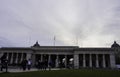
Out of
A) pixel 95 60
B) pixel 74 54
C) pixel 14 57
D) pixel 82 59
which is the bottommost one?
pixel 95 60

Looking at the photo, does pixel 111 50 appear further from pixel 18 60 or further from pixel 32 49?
pixel 18 60

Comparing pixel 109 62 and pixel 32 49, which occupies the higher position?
pixel 32 49

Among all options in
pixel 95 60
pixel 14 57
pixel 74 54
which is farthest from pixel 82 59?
pixel 14 57

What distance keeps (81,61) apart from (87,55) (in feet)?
17.0

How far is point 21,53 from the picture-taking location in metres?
82.2

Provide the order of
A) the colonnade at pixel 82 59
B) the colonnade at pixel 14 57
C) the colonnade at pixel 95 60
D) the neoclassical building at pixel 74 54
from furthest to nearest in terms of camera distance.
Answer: the colonnade at pixel 14 57 → the colonnade at pixel 82 59 → the neoclassical building at pixel 74 54 → the colonnade at pixel 95 60

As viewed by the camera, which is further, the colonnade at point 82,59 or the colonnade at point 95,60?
the colonnade at point 82,59

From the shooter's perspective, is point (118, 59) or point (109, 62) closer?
point (109, 62)

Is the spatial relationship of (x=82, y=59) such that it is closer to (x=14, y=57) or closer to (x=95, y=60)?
(x=95, y=60)

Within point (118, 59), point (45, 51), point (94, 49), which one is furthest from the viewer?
point (118, 59)

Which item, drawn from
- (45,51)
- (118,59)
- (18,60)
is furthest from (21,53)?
(118,59)

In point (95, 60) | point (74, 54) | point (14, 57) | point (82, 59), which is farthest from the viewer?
point (14, 57)

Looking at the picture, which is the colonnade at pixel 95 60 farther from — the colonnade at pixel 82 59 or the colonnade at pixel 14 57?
the colonnade at pixel 14 57

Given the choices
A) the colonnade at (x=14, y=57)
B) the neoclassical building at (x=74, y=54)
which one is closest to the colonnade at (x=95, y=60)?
the neoclassical building at (x=74, y=54)
